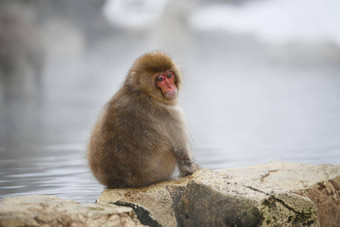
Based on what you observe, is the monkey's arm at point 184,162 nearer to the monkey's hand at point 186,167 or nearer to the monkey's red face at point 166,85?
the monkey's hand at point 186,167

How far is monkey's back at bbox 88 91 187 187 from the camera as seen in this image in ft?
11.8

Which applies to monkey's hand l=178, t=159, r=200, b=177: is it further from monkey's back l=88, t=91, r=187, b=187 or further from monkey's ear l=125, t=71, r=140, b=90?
monkey's ear l=125, t=71, r=140, b=90

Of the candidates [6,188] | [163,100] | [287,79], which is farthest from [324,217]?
[287,79]

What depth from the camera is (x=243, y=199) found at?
2881 millimetres

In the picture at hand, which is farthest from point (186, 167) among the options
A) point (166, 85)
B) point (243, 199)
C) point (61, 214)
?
point (61, 214)

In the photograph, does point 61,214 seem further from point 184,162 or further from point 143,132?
point 184,162

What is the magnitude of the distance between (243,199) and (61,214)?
3.60ft

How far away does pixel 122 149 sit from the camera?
3.58 meters

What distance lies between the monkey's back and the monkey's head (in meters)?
0.07

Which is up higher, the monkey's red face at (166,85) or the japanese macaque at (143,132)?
the monkey's red face at (166,85)

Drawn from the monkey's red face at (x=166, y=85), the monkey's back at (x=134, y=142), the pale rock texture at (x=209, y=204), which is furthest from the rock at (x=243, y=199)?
the monkey's red face at (x=166, y=85)

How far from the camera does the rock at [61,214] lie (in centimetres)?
254

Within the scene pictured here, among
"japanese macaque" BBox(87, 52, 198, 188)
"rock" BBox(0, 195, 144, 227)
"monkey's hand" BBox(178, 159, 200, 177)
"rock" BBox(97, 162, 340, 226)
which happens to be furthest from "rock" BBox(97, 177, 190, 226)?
"rock" BBox(0, 195, 144, 227)

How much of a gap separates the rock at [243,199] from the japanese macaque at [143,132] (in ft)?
0.44
